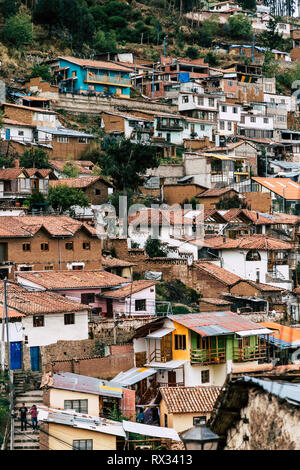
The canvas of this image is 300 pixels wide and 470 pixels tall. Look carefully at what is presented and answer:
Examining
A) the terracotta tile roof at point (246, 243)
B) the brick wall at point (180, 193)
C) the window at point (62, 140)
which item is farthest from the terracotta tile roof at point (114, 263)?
the window at point (62, 140)

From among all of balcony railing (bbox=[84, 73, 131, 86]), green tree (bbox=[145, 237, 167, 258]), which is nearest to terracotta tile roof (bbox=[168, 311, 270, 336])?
green tree (bbox=[145, 237, 167, 258])

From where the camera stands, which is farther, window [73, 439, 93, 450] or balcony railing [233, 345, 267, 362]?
balcony railing [233, 345, 267, 362]

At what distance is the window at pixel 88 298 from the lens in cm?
3241

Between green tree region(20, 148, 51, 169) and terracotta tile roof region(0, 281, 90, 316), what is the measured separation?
16.2 m

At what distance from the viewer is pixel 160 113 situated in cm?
6084

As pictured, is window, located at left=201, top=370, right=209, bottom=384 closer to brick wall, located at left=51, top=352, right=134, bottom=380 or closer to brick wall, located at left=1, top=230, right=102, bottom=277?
brick wall, located at left=51, top=352, right=134, bottom=380

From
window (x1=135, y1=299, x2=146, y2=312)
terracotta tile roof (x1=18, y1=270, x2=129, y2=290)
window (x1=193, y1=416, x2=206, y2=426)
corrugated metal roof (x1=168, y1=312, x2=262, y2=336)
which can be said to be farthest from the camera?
window (x1=135, y1=299, x2=146, y2=312)

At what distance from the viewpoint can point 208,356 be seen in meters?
27.8

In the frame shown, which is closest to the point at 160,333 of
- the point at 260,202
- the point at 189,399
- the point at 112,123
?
the point at 189,399

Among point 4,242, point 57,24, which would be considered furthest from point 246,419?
point 57,24

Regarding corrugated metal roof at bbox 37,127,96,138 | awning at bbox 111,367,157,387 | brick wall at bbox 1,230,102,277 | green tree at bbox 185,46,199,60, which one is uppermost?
green tree at bbox 185,46,199,60

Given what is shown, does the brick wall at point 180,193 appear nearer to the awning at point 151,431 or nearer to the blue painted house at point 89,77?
the blue painted house at point 89,77

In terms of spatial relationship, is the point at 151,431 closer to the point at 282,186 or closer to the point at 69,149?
the point at 69,149

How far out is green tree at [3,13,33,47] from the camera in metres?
68.1
